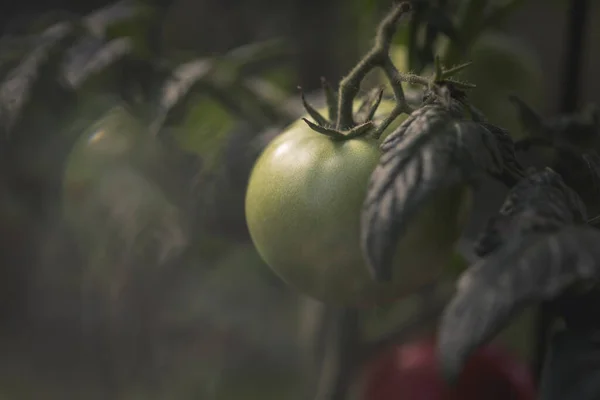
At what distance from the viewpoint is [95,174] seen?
0.68 meters

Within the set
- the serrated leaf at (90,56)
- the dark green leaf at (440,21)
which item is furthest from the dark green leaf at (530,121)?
the serrated leaf at (90,56)

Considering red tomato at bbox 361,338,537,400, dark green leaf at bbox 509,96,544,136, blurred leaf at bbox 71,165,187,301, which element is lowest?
red tomato at bbox 361,338,537,400

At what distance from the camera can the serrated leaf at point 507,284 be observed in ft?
0.77

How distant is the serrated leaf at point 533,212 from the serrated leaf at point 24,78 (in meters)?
0.34

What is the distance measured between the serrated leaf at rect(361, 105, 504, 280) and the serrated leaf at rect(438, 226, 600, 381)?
3 cm

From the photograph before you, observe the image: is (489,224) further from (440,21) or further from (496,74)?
(496,74)

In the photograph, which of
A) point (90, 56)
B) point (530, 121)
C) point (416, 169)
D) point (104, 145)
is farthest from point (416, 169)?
point (104, 145)

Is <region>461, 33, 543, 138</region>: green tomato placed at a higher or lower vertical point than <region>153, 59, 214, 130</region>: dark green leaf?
lower

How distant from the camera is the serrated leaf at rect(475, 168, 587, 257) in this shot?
27 cm

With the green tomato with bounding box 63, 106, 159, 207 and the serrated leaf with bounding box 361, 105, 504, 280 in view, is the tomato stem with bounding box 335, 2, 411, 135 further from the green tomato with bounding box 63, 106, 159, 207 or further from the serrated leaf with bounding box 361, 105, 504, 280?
the green tomato with bounding box 63, 106, 159, 207

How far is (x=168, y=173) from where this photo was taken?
0.64 m

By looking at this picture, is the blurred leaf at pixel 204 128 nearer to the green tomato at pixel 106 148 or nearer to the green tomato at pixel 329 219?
the green tomato at pixel 106 148

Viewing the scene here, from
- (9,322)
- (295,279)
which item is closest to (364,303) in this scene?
(295,279)

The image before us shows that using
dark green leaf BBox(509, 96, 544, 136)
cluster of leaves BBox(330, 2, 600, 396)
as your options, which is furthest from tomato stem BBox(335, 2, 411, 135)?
dark green leaf BBox(509, 96, 544, 136)
